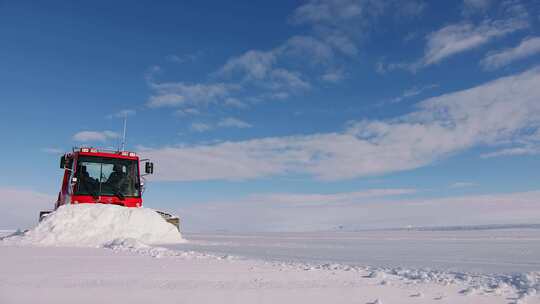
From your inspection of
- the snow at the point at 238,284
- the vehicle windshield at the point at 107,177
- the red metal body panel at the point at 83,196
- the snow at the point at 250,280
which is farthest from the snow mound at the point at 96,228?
the snow at the point at 238,284

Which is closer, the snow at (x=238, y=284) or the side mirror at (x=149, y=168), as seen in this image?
the snow at (x=238, y=284)

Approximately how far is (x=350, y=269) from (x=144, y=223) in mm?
7410

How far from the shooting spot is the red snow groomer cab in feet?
39.4

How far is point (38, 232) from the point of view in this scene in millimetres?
10289

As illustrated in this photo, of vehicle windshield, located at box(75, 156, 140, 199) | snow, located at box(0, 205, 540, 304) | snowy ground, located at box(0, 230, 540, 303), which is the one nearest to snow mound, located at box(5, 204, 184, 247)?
vehicle windshield, located at box(75, 156, 140, 199)

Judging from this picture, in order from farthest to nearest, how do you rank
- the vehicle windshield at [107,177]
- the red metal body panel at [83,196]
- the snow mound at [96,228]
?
the vehicle windshield at [107,177], the red metal body panel at [83,196], the snow mound at [96,228]

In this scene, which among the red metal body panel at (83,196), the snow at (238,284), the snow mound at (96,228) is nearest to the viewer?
the snow at (238,284)

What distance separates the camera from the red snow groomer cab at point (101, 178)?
473 inches

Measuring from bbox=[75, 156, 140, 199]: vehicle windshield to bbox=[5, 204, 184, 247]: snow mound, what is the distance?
106cm

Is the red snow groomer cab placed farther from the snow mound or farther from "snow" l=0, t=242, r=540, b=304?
"snow" l=0, t=242, r=540, b=304

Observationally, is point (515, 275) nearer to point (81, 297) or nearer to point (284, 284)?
point (284, 284)

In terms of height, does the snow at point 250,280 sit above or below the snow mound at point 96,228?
below

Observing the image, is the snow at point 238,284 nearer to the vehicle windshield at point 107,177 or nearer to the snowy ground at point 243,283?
the snowy ground at point 243,283

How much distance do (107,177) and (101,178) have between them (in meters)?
0.18
